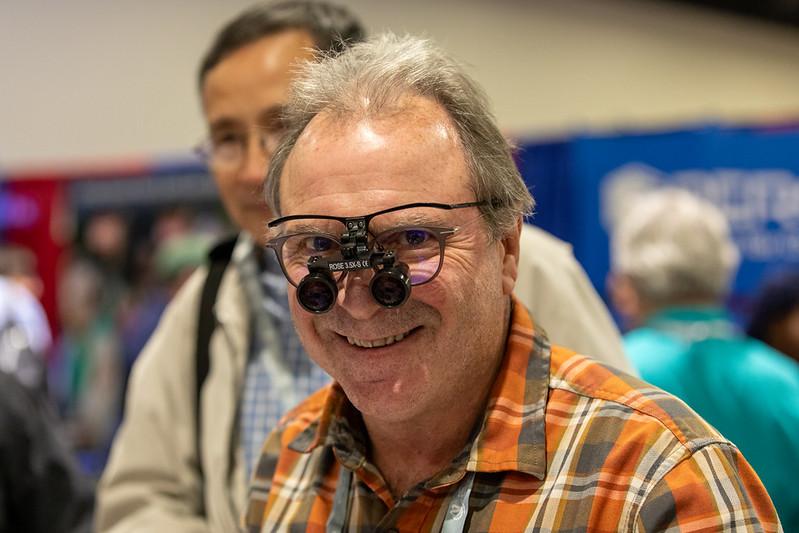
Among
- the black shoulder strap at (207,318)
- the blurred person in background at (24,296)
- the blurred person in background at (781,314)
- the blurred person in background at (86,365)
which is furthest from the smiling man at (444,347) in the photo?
the blurred person in background at (86,365)

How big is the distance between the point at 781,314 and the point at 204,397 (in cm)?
224

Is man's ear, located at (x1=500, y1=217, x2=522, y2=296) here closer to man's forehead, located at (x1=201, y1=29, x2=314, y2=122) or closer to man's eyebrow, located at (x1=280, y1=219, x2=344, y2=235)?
man's eyebrow, located at (x1=280, y1=219, x2=344, y2=235)

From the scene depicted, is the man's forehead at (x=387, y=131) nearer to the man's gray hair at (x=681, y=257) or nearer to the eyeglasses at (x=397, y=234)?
the eyeglasses at (x=397, y=234)

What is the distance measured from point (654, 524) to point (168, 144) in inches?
282

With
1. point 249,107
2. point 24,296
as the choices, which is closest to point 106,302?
point 24,296

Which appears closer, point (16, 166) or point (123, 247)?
point (123, 247)

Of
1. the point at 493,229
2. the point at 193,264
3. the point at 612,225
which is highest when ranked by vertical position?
the point at 493,229

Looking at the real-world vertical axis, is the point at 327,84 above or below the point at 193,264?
above

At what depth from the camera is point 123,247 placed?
6082 millimetres

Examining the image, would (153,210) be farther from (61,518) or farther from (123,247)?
(61,518)

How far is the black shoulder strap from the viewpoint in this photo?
2.24 meters

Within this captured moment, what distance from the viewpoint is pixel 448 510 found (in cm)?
142

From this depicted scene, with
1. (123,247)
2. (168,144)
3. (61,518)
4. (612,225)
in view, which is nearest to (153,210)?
(123,247)

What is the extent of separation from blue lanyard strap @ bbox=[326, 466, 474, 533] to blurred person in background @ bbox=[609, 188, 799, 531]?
1406 millimetres
